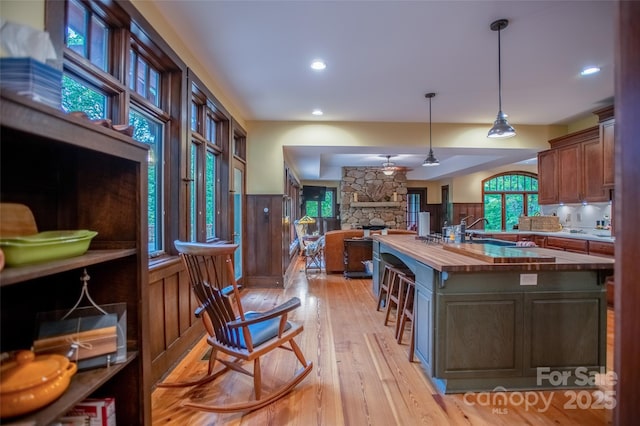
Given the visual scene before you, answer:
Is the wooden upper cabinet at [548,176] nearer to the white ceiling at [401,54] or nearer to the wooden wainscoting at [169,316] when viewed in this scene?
the white ceiling at [401,54]

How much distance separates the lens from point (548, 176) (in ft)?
17.5

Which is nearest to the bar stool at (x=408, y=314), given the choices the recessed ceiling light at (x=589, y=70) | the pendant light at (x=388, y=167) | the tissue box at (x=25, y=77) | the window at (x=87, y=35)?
the tissue box at (x=25, y=77)

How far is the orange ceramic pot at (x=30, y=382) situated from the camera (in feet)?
2.71

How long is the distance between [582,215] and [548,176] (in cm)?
90

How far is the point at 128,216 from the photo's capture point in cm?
128

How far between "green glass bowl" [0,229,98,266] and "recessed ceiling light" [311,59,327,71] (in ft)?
8.58

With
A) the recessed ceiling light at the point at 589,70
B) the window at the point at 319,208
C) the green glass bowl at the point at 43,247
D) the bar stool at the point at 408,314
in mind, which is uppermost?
the recessed ceiling light at the point at 589,70

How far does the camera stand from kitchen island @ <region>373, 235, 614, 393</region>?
2076 millimetres

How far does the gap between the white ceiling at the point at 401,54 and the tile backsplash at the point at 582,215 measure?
156 centimetres

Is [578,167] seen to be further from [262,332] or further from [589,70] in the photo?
[262,332]

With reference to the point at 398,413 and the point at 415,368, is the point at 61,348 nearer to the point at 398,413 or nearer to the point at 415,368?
the point at 398,413

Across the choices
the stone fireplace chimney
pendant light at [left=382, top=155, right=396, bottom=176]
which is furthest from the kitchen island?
the stone fireplace chimney

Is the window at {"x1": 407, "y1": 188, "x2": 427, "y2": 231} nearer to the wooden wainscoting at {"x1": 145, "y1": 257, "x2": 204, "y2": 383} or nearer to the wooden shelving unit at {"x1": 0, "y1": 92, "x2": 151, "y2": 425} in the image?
the wooden wainscoting at {"x1": 145, "y1": 257, "x2": 204, "y2": 383}

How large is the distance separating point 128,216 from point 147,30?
160 cm
